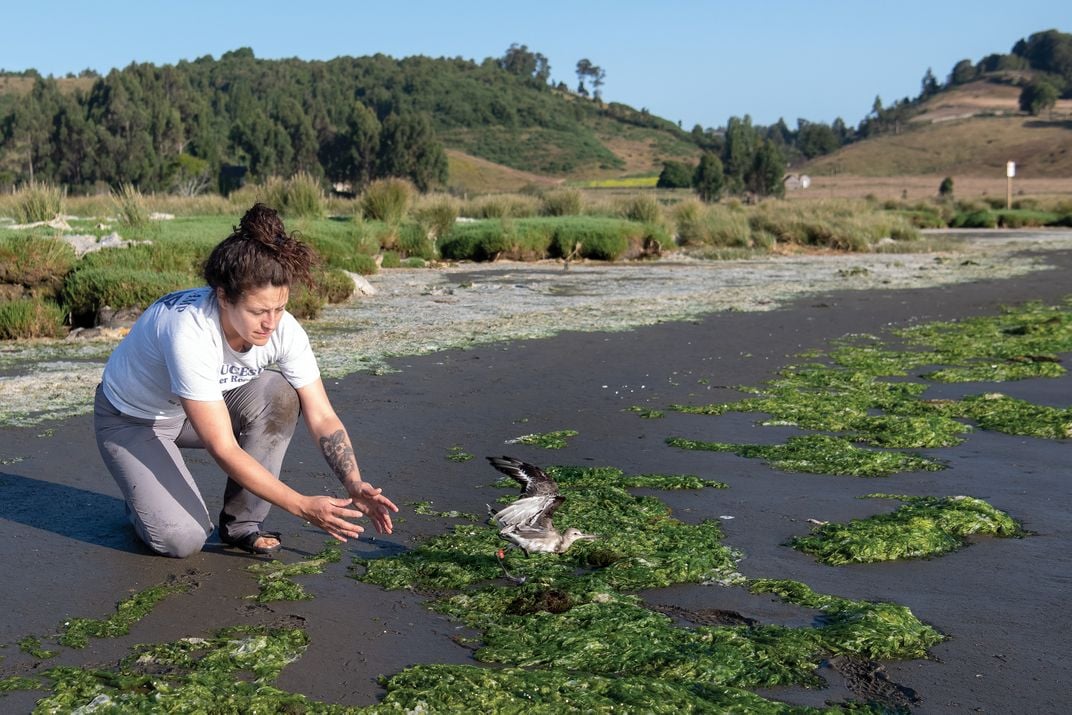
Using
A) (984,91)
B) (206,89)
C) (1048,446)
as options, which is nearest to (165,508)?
(1048,446)

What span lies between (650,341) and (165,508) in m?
7.08

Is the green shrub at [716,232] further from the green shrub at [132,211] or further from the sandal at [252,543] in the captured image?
the sandal at [252,543]

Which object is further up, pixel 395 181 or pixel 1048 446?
pixel 395 181

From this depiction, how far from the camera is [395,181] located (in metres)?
23.4

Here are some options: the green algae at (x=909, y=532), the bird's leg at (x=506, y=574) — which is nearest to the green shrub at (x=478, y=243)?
the green algae at (x=909, y=532)

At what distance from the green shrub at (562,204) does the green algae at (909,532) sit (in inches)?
937

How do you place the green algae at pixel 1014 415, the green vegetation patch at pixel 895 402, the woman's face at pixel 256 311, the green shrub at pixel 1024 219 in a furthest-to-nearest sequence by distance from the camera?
1. the green shrub at pixel 1024 219
2. the green algae at pixel 1014 415
3. the green vegetation patch at pixel 895 402
4. the woman's face at pixel 256 311

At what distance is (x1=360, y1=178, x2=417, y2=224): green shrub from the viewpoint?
22453mm

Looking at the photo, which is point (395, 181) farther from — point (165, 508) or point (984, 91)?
point (984, 91)

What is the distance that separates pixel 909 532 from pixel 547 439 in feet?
8.12

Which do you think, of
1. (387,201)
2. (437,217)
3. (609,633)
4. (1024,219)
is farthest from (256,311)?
(1024,219)

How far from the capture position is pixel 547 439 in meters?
6.84

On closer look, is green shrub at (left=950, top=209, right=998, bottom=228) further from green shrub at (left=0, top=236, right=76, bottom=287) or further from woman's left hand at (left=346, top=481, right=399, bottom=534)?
woman's left hand at (left=346, top=481, right=399, bottom=534)

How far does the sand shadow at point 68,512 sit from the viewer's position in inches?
195
